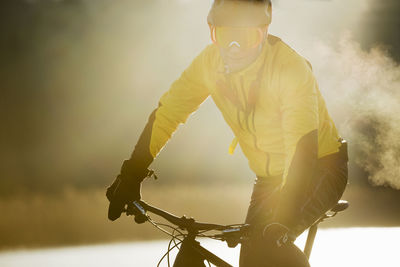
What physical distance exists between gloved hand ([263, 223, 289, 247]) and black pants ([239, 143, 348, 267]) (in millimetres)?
27

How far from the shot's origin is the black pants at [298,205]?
7.47 feet

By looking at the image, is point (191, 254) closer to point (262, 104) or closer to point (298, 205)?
point (298, 205)

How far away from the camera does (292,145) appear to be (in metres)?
2.45

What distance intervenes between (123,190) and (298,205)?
0.81 metres

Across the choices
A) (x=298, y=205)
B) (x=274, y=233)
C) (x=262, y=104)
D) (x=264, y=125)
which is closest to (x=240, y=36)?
(x=262, y=104)

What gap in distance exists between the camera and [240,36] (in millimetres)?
2641

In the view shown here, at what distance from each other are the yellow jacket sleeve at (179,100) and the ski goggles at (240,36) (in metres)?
0.28

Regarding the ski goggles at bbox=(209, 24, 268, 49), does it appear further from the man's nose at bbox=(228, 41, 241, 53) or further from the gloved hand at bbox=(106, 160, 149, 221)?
the gloved hand at bbox=(106, 160, 149, 221)

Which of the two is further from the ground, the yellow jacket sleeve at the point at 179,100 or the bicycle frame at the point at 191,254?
the yellow jacket sleeve at the point at 179,100

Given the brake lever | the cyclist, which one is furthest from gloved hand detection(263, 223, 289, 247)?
the brake lever

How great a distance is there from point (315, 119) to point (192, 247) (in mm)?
727

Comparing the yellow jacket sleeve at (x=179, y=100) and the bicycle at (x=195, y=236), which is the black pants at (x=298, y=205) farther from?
the yellow jacket sleeve at (x=179, y=100)

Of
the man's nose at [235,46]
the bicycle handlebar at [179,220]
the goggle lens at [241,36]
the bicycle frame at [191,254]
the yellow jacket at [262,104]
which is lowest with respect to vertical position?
the bicycle frame at [191,254]

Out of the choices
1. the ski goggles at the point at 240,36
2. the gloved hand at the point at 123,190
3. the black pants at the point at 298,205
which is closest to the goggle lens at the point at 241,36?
the ski goggles at the point at 240,36
